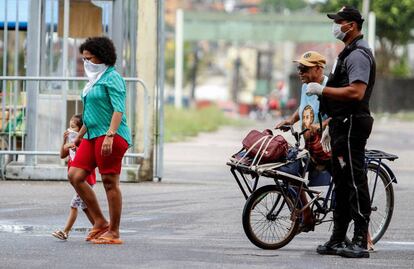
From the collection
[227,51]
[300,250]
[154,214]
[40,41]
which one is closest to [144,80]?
[40,41]

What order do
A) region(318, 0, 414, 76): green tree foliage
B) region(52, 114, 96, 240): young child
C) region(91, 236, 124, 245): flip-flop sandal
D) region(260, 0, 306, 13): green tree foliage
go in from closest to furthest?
region(91, 236, 124, 245): flip-flop sandal, region(52, 114, 96, 240): young child, region(318, 0, 414, 76): green tree foliage, region(260, 0, 306, 13): green tree foliage

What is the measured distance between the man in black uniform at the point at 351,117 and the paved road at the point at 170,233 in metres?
0.34

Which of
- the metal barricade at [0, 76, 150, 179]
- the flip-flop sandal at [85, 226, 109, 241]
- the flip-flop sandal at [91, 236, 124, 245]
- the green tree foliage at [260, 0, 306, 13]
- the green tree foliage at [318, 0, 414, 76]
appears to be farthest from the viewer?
the green tree foliage at [260, 0, 306, 13]

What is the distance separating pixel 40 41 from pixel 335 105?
713cm

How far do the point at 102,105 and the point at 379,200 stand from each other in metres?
2.28

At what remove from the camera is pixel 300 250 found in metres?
9.89

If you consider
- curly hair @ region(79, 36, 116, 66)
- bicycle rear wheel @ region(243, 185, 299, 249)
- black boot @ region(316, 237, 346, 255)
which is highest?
curly hair @ region(79, 36, 116, 66)

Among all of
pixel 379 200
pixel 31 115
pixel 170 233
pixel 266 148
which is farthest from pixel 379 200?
pixel 31 115

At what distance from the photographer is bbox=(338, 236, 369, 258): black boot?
941 centimetres

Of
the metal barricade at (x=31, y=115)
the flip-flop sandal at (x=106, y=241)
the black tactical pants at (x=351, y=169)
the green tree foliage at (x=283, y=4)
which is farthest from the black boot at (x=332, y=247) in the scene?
the green tree foliage at (x=283, y=4)

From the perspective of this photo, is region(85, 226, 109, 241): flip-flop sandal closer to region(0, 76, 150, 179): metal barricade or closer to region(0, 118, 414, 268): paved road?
region(0, 118, 414, 268): paved road

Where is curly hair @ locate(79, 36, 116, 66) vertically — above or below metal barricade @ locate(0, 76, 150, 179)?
above

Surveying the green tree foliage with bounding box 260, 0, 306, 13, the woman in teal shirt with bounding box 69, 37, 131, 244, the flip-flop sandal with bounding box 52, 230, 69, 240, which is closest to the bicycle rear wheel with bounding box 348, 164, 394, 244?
the woman in teal shirt with bounding box 69, 37, 131, 244

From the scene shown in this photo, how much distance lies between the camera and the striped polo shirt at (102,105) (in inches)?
392
